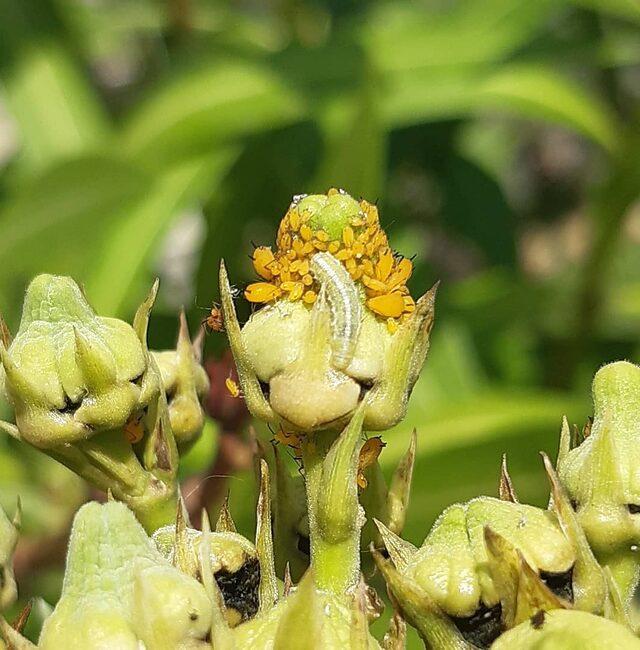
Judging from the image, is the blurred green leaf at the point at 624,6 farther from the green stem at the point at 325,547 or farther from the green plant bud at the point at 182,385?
the green stem at the point at 325,547

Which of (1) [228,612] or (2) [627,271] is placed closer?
(1) [228,612]

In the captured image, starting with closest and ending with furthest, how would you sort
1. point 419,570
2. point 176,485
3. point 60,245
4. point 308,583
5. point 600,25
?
point 308,583 < point 419,570 < point 176,485 < point 60,245 < point 600,25

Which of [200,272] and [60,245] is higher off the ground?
[60,245]

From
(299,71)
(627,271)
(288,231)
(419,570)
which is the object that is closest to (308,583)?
(419,570)

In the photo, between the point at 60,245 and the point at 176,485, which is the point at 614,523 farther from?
the point at 60,245

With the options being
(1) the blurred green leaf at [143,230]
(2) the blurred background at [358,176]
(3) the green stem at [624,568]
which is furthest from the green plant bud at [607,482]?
(1) the blurred green leaf at [143,230]

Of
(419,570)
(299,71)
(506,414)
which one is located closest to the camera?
(419,570)
